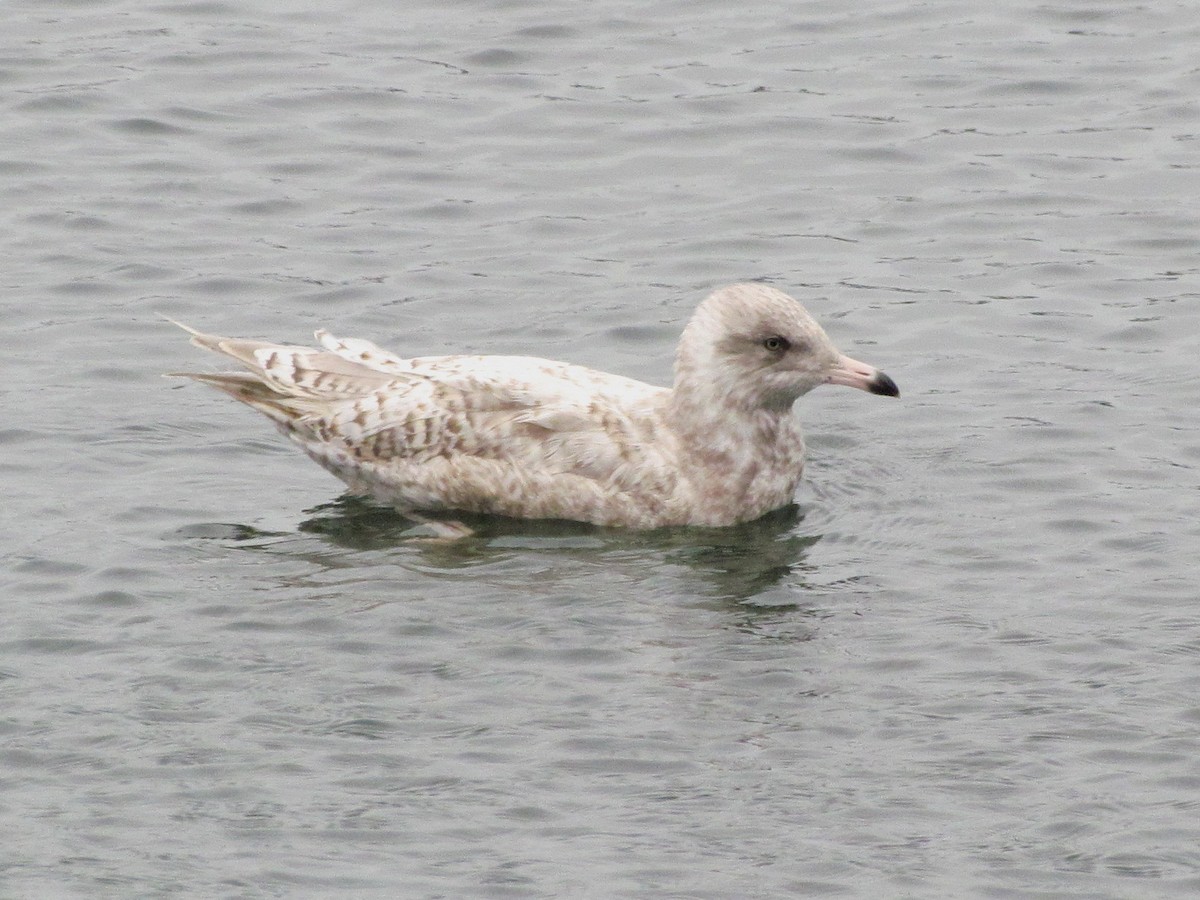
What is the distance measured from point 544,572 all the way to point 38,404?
3323 mm

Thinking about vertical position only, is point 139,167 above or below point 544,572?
above

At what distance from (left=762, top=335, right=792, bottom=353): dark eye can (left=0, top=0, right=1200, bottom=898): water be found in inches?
32.9

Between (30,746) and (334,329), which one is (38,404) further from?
(30,746)

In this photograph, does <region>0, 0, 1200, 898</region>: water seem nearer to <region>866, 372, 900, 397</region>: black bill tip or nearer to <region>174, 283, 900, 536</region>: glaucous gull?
<region>174, 283, 900, 536</region>: glaucous gull

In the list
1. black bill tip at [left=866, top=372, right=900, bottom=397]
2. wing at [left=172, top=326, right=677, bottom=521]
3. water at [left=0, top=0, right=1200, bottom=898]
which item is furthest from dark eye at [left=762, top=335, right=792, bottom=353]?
water at [left=0, top=0, right=1200, bottom=898]

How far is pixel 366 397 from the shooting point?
1212 centimetres

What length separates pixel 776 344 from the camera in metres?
11.8

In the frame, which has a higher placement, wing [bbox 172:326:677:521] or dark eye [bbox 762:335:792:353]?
dark eye [bbox 762:335:792:353]

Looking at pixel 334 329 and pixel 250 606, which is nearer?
pixel 250 606

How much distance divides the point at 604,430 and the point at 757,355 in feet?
2.66

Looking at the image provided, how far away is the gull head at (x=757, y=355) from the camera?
1172cm

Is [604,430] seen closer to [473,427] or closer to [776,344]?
[473,427]

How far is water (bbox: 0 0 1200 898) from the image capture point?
8828 mm

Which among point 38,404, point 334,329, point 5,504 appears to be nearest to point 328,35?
point 334,329
